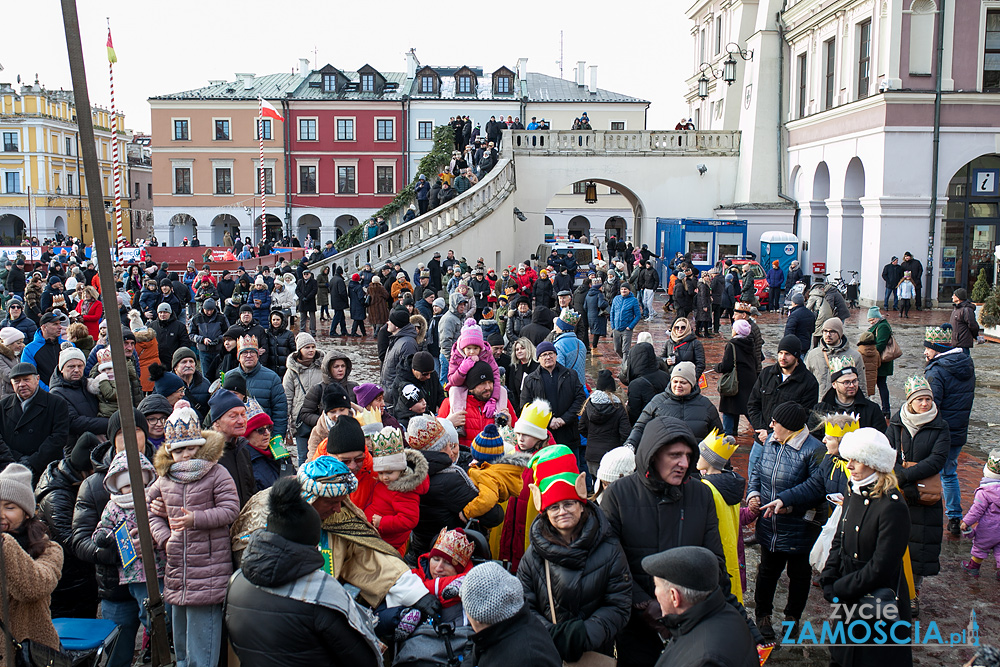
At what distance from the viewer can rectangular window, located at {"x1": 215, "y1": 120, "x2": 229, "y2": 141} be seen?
184 ft

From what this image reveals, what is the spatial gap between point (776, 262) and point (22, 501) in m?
23.3

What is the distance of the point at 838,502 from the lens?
5020 millimetres

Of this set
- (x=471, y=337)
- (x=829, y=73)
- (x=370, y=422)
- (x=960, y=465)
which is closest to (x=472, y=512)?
(x=370, y=422)

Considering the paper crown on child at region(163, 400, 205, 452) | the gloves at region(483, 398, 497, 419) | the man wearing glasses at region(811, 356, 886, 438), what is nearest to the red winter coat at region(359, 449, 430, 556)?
the paper crown on child at region(163, 400, 205, 452)

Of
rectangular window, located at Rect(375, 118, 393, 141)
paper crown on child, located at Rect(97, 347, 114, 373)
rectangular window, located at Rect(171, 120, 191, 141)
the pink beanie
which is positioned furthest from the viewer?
rectangular window, located at Rect(171, 120, 191, 141)

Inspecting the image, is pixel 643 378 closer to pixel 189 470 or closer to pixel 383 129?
pixel 189 470

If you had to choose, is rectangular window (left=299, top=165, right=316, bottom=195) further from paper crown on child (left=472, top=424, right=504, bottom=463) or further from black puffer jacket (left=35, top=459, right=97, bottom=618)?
paper crown on child (left=472, top=424, right=504, bottom=463)

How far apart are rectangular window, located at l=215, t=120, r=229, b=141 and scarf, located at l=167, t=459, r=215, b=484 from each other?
55.8 metres

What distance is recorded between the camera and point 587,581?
12.5ft

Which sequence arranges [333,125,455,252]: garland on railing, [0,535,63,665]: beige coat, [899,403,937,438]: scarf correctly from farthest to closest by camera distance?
[333,125,455,252]: garland on railing → [899,403,937,438]: scarf → [0,535,63,665]: beige coat

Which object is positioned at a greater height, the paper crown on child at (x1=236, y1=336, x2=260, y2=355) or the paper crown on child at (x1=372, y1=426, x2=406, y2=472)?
the paper crown on child at (x1=236, y1=336, x2=260, y2=355)

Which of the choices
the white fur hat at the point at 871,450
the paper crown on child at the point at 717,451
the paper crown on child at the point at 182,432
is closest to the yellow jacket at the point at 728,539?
the paper crown on child at the point at 717,451

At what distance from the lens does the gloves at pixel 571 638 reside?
3.71 metres

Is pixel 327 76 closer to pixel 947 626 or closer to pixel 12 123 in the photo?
pixel 12 123
